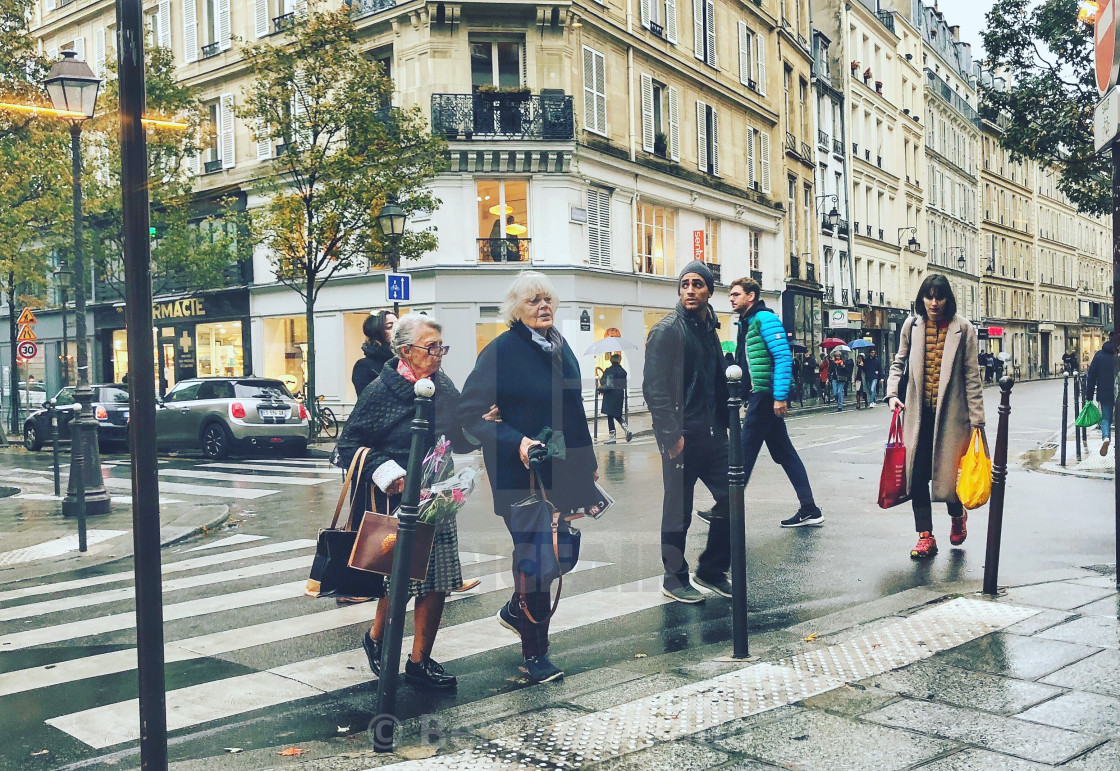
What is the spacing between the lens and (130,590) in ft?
23.8

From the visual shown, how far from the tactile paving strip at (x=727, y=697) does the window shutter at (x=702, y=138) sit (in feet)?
100.0

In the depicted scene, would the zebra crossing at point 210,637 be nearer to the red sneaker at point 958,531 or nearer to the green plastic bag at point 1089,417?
the red sneaker at point 958,531

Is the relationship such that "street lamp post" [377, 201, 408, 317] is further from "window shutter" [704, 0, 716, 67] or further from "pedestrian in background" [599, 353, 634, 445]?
"window shutter" [704, 0, 716, 67]

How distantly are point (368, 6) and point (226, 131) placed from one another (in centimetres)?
664

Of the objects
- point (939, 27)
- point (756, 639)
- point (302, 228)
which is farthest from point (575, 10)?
point (939, 27)

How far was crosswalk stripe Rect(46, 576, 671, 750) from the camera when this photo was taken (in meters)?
4.23

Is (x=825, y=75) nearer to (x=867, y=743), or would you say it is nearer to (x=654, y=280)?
(x=654, y=280)

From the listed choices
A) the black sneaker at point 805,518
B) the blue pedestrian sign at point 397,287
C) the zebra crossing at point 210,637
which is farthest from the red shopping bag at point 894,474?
the blue pedestrian sign at point 397,287

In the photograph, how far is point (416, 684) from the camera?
179 inches

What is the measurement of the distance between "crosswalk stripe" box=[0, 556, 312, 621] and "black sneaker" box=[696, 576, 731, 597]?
3063 millimetres

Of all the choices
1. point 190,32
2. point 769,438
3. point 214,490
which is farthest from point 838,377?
point 190,32

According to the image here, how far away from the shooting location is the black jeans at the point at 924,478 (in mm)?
7184

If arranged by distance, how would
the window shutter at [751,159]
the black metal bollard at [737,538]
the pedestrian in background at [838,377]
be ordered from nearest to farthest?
the black metal bollard at [737,538]
the pedestrian in background at [838,377]
the window shutter at [751,159]

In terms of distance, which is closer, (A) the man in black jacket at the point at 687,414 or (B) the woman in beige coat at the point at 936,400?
(A) the man in black jacket at the point at 687,414
